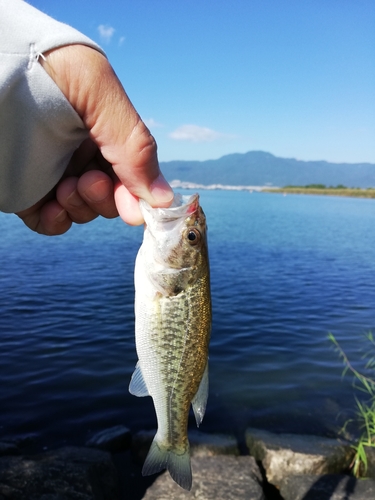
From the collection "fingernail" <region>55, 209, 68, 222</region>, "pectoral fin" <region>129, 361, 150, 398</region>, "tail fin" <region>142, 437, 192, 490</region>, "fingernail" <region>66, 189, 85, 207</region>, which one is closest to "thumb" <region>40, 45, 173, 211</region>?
"fingernail" <region>66, 189, 85, 207</region>

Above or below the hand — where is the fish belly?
below

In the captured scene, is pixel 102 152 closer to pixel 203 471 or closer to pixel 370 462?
pixel 203 471

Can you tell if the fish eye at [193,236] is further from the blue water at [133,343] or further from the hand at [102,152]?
the blue water at [133,343]

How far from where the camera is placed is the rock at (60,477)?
574cm

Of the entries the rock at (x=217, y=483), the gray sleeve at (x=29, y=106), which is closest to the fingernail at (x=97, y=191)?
the gray sleeve at (x=29, y=106)

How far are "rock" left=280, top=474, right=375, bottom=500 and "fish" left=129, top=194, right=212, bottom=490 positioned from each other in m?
4.34

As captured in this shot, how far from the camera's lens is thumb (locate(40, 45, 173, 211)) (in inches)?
97.0

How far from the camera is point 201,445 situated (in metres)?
8.02

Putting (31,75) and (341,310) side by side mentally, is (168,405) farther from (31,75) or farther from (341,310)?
(341,310)

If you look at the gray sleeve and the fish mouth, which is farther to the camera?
the fish mouth

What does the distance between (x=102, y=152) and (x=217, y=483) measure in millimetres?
5455

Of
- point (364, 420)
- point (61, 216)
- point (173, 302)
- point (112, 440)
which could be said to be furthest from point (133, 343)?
point (173, 302)

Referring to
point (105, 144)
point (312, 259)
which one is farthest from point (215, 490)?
point (312, 259)

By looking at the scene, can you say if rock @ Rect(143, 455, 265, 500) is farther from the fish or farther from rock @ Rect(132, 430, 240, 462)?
→ the fish
